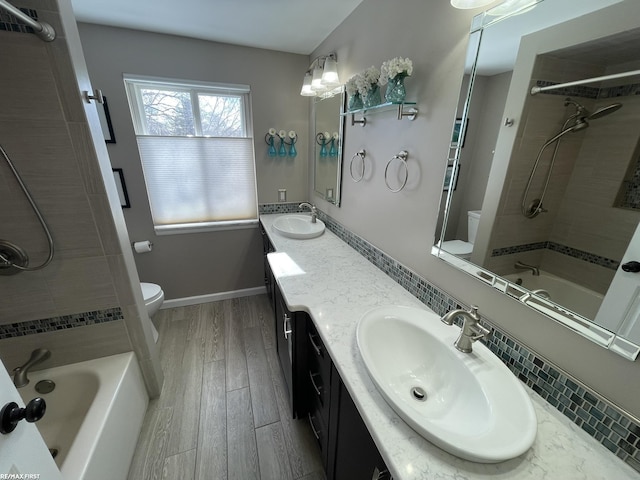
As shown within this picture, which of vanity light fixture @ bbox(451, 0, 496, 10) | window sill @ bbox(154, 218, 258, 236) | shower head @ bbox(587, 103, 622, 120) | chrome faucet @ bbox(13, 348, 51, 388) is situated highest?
vanity light fixture @ bbox(451, 0, 496, 10)

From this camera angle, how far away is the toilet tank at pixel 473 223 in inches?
39.8

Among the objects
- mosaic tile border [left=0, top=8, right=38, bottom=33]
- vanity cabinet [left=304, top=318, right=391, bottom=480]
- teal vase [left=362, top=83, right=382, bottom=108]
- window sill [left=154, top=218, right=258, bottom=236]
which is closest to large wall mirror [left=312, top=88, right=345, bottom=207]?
teal vase [left=362, top=83, right=382, bottom=108]

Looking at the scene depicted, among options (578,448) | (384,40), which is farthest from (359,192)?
(578,448)

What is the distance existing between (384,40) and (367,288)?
1339 mm

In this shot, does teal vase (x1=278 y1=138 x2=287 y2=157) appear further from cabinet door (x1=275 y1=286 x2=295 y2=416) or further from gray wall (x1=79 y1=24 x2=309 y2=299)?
cabinet door (x1=275 y1=286 x2=295 y2=416)

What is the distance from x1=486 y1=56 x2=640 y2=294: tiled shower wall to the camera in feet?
2.11

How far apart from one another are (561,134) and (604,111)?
0.30 feet

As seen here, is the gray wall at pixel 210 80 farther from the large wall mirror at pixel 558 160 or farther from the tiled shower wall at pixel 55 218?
the large wall mirror at pixel 558 160

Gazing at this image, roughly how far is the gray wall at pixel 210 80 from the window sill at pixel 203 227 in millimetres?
51

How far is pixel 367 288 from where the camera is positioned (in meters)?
1.36

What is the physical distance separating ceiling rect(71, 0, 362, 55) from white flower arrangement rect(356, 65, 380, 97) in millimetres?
540

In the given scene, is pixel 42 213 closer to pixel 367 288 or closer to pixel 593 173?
pixel 367 288

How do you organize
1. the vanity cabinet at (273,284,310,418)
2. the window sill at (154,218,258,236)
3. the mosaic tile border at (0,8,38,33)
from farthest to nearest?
the window sill at (154,218,258,236) < the vanity cabinet at (273,284,310,418) < the mosaic tile border at (0,8,38,33)

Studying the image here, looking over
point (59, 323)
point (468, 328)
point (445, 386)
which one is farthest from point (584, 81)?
point (59, 323)
